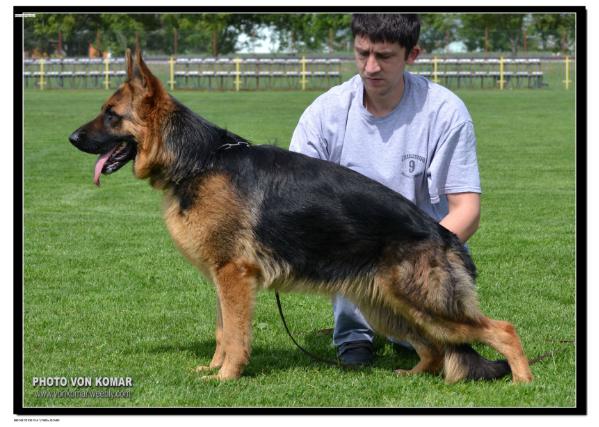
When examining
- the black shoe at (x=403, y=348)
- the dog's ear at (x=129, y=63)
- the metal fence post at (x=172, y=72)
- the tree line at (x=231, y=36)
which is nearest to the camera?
the dog's ear at (x=129, y=63)

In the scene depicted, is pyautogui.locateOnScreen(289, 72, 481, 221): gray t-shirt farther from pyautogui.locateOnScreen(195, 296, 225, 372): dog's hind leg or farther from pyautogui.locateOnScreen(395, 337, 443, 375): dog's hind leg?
pyautogui.locateOnScreen(195, 296, 225, 372): dog's hind leg

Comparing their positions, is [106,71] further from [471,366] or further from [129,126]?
[471,366]

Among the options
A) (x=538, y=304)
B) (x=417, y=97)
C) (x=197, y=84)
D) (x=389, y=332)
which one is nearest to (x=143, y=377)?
(x=389, y=332)

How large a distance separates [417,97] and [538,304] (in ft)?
7.61

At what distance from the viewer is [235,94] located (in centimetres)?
4138

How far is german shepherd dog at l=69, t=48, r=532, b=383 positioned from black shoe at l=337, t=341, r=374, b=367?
721 mm

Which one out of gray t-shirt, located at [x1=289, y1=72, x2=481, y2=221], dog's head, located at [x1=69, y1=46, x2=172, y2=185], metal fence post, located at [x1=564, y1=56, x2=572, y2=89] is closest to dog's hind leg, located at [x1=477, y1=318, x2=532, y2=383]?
gray t-shirt, located at [x1=289, y1=72, x2=481, y2=221]

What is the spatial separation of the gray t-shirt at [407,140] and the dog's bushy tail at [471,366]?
1026mm

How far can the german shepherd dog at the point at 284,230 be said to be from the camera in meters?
4.76

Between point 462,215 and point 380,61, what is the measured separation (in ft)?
3.62

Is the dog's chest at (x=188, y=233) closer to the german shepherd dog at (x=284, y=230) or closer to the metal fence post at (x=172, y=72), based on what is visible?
the german shepherd dog at (x=284, y=230)

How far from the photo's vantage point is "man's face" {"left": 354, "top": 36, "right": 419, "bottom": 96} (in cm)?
505

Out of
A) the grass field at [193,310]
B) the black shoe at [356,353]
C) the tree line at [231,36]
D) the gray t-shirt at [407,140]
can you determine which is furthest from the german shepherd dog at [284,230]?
the tree line at [231,36]

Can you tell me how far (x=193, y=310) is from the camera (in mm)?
6727
